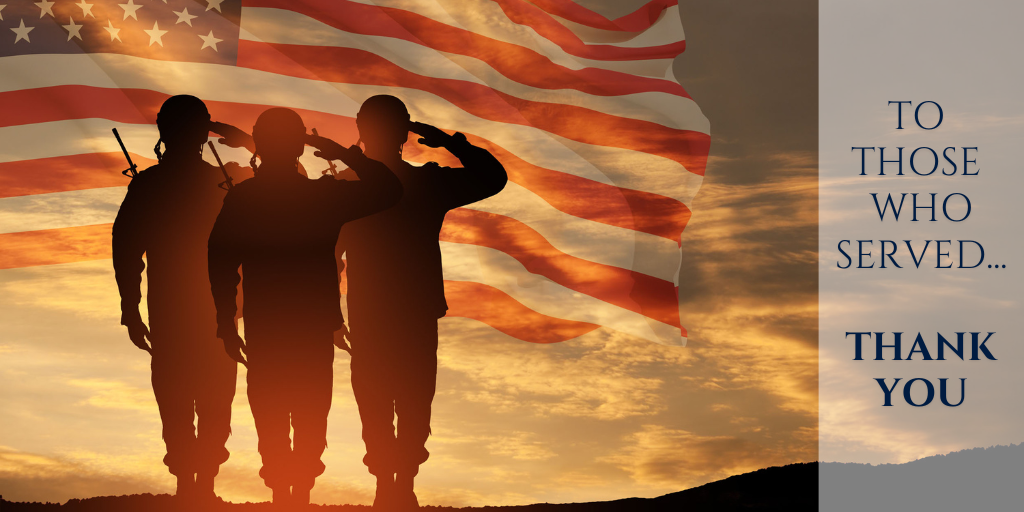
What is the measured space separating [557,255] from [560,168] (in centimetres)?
97

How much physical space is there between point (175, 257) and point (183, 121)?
119 centimetres

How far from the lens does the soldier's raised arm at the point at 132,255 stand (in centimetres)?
779

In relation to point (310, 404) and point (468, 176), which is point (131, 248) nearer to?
point (310, 404)

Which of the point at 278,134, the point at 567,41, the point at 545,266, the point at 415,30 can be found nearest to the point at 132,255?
the point at 278,134

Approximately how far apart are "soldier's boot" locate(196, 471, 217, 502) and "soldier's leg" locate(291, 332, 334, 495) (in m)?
1.60

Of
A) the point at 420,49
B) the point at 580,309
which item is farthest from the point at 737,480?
the point at 420,49

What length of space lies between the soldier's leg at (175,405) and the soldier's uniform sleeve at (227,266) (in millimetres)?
1532

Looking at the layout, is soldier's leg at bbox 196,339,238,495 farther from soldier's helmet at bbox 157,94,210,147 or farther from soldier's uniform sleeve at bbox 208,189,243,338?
soldier's helmet at bbox 157,94,210,147

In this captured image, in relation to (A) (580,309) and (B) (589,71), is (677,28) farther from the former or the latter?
(A) (580,309)

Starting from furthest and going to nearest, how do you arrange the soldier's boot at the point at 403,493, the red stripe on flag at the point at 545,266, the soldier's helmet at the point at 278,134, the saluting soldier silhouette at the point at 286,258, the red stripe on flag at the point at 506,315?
the red stripe on flag at the point at 545,266 < the red stripe on flag at the point at 506,315 < the soldier's boot at the point at 403,493 < the saluting soldier silhouette at the point at 286,258 < the soldier's helmet at the point at 278,134

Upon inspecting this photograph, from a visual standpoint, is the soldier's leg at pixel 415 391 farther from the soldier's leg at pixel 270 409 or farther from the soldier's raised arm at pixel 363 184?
the soldier's raised arm at pixel 363 184

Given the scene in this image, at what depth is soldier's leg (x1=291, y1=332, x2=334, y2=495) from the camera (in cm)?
662

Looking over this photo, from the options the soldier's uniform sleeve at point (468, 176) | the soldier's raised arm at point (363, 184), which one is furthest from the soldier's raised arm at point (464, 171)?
the soldier's raised arm at point (363, 184)

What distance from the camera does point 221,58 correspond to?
32.1 ft
